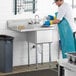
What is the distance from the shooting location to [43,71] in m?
5.58

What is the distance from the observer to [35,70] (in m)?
5.61

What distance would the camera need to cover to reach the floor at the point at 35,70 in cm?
534

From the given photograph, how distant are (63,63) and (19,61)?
283 cm

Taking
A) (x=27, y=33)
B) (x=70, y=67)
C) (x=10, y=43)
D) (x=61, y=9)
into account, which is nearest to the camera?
(x=70, y=67)

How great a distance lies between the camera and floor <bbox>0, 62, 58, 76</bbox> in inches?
210

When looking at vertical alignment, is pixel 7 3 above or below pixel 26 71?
above

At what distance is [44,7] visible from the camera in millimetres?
6074

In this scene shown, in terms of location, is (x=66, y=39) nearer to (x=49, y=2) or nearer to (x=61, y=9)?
(x=61, y=9)

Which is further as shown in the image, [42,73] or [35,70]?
[35,70]

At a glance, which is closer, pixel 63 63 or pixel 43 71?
pixel 63 63

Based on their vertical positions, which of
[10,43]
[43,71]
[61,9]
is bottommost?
[43,71]

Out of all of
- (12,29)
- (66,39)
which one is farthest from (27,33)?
(66,39)

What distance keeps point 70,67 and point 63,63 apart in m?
0.14

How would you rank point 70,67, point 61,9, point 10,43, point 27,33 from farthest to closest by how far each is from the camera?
1. point 27,33
2. point 10,43
3. point 61,9
4. point 70,67
